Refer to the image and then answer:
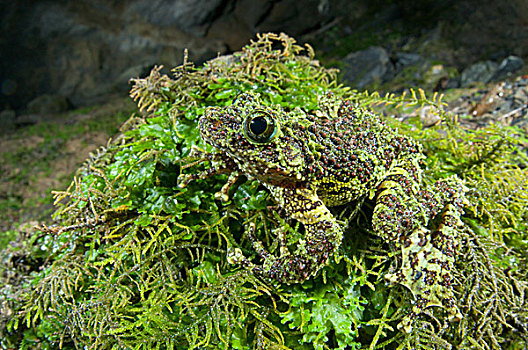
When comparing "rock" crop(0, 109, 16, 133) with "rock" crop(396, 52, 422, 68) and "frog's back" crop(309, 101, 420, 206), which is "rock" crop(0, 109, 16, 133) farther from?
"rock" crop(396, 52, 422, 68)

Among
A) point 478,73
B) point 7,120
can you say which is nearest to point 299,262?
point 478,73

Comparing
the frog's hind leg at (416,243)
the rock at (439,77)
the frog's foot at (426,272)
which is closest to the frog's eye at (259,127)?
the frog's hind leg at (416,243)

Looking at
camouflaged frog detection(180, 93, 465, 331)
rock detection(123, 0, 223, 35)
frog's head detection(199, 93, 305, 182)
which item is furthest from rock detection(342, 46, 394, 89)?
frog's head detection(199, 93, 305, 182)

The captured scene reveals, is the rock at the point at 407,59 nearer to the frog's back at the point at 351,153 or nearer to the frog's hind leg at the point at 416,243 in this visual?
the frog's back at the point at 351,153

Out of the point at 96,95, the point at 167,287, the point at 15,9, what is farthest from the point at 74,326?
the point at 15,9

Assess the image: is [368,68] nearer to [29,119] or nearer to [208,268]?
[208,268]

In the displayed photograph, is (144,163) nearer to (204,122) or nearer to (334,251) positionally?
(204,122)
